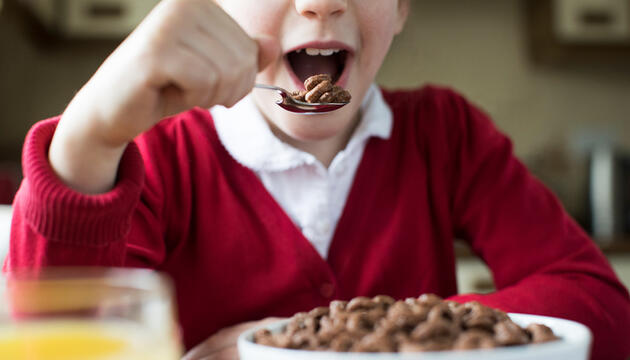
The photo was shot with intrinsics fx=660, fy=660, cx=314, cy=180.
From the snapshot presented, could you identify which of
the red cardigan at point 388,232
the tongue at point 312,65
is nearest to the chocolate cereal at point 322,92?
the tongue at point 312,65

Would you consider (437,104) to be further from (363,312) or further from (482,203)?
(363,312)

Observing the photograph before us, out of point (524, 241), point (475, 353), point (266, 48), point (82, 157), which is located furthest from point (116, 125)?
point (524, 241)

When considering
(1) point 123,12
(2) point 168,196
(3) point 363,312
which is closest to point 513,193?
(2) point 168,196

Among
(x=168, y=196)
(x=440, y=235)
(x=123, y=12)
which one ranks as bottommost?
(x=440, y=235)

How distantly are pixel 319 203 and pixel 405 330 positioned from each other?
550mm

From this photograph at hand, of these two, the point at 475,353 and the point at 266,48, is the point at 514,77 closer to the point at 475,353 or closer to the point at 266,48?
the point at 266,48

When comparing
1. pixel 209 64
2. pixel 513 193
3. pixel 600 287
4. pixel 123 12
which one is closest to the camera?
pixel 209 64

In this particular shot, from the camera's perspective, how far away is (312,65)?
93 cm

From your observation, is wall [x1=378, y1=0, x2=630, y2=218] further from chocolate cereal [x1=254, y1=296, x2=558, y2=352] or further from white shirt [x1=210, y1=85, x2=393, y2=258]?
chocolate cereal [x1=254, y1=296, x2=558, y2=352]

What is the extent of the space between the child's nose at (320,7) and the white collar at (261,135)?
23 cm

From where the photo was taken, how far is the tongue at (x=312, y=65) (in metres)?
0.93

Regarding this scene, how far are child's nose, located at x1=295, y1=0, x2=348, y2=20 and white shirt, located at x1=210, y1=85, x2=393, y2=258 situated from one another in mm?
233

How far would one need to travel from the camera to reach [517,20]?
2.90 metres

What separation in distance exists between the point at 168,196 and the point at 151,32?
43cm
